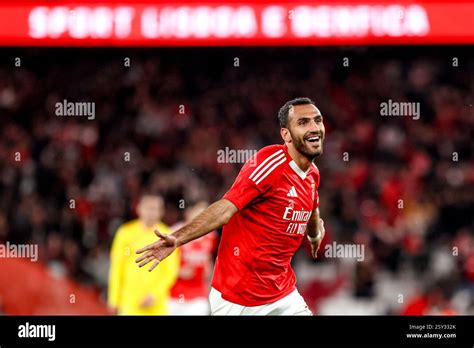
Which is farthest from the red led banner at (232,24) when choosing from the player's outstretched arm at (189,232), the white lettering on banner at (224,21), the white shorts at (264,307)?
the player's outstretched arm at (189,232)

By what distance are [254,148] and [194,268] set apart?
3678mm

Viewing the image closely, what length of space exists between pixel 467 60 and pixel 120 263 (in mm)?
6897

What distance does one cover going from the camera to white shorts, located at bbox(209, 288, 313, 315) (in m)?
4.61

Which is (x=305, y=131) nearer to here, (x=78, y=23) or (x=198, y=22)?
(x=198, y=22)

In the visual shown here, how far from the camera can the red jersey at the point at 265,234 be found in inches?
178

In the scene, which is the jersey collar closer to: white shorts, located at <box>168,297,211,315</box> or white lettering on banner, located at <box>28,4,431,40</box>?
white shorts, located at <box>168,297,211,315</box>

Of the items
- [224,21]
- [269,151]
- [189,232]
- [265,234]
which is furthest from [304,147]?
[224,21]

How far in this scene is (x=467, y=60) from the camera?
12.0m

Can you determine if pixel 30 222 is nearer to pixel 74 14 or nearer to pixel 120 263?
pixel 74 14

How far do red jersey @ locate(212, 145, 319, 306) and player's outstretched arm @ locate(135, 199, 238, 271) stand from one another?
0.26m

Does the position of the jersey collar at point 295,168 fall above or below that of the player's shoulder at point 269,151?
below

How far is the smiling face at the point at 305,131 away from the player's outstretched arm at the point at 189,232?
0.55 metres

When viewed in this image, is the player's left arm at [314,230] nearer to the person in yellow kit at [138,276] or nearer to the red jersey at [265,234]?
the red jersey at [265,234]
